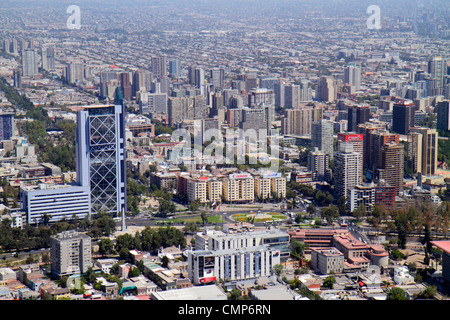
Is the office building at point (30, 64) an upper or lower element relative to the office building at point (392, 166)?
upper

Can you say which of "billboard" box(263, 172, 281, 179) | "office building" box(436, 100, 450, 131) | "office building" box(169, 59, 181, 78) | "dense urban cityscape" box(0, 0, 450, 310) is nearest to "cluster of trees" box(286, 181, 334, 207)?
"dense urban cityscape" box(0, 0, 450, 310)

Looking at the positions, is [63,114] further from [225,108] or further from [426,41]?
[426,41]

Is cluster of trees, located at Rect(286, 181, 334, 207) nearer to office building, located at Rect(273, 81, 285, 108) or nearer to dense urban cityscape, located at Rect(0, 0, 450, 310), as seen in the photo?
dense urban cityscape, located at Rect(0, 0, 450, 310)

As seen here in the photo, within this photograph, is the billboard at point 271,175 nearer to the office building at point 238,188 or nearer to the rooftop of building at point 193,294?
the office building at point 238,188

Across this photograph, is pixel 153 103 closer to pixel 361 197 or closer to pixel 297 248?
pixel 361 197

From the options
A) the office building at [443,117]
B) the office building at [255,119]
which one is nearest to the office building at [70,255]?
the office building at [255,119]

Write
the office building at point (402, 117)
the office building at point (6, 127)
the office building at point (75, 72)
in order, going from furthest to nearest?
the office building at point (75, 72)
the office building at point (402, 117)
the office building at point (6, 127)
